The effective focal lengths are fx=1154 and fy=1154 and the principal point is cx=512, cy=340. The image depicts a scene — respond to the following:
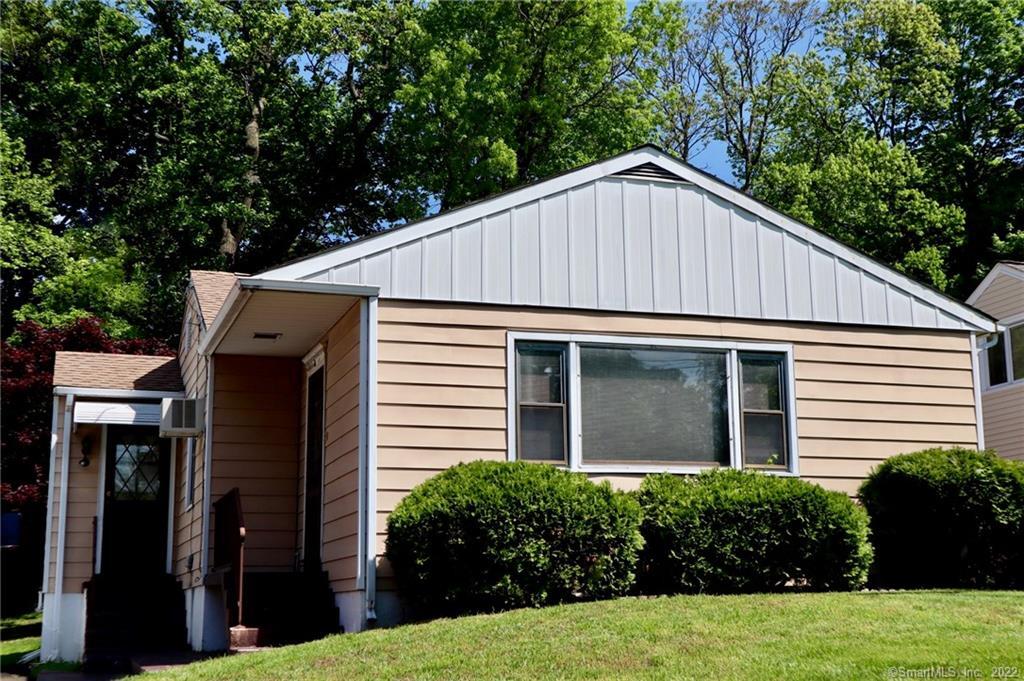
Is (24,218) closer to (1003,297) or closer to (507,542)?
(1003,297)

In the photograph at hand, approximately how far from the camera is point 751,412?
38.1 feet

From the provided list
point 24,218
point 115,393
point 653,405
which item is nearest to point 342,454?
point 653,405

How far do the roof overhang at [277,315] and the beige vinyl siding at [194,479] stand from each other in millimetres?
1123

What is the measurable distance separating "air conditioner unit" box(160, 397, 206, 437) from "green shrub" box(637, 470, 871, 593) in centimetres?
566

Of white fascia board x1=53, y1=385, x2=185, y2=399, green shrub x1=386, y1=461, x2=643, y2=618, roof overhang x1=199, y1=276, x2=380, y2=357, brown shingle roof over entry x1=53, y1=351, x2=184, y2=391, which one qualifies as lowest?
green shrub x1=386, y1=461, x2=643, y2=618

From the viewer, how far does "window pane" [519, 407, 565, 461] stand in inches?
427

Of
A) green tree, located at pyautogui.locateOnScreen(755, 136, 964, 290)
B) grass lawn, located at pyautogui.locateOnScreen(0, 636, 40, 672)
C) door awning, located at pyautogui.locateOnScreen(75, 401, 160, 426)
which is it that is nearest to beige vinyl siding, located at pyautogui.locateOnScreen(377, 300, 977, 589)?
door awning, located at pyautogui.locateOnScreen(75, 401, 160, 426)

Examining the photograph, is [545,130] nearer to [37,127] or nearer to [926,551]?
[37,127]

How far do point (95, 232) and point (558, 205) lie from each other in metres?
21.8

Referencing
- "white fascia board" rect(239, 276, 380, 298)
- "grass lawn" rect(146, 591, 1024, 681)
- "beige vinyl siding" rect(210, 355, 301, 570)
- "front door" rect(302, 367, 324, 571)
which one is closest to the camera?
"grass lawn" rect(146, 591, 1024, 681)

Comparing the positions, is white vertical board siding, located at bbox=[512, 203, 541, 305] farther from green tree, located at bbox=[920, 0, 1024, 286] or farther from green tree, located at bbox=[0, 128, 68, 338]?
green tree, located at bbox=[920, 0, 1024, 286]

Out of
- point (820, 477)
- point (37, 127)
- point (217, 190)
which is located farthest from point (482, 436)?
point (37, 127)

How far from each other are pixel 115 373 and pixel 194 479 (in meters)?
2.85

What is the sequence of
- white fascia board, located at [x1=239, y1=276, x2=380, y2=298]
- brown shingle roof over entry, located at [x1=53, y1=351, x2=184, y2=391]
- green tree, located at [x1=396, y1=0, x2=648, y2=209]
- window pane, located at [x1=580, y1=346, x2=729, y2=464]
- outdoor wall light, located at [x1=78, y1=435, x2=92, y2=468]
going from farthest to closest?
green tree, located at [x1=396, y1=0, x2=648, y2=209]
outdoor wall light, located at [x1=78, y1=435, x2=92, y2=468]
brown shingle roof over entry, located at [x1=53, y1=351, x2=184, y2=391]
window pane, located at [x1=580, y1=346, x2=729, y2=464]
white fascia board, located at [x1=239, y1=276, x2=380, y2=298]
